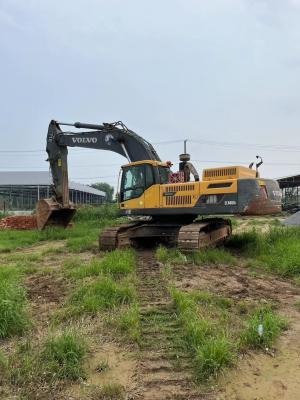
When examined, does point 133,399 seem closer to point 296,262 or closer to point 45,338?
point 45,338

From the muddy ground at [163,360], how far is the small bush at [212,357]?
87 millimetres

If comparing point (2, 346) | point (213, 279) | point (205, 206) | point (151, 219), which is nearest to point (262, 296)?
point (213, 279)

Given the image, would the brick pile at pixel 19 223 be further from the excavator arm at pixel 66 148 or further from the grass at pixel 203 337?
the grass at pixel 203 337

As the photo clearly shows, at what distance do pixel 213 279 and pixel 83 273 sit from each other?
2372 millimetres

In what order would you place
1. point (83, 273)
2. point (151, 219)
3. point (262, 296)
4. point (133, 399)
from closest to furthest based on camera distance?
point (133, 399) → point (262, 296) → point (83, 273) → point (151, 219)

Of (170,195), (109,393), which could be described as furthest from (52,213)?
(109,393)

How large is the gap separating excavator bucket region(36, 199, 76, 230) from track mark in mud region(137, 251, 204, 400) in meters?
9.76

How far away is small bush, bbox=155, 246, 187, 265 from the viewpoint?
993 cm

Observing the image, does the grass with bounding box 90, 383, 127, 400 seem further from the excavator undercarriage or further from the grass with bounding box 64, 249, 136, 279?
the excavator undercarriage

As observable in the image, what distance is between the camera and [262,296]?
7055 millimetres

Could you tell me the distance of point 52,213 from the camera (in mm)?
16312

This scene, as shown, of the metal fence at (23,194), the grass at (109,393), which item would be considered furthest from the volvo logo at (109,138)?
the metal fence at (23,194)

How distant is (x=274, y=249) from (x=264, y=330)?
21.0ft

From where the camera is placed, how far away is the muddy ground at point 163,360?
3.94m
